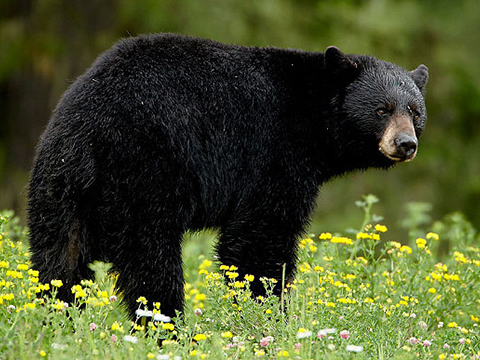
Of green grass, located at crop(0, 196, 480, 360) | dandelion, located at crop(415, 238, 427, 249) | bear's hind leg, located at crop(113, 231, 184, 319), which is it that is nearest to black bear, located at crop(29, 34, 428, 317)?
bear's hind leg, located at crop(113, 231, 184, 319)

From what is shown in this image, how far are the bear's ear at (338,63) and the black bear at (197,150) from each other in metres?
0.01

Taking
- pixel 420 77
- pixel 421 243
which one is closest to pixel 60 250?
pixel 421 243

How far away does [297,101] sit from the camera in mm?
5676

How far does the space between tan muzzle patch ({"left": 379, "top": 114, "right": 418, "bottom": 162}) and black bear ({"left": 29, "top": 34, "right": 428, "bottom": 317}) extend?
0.04ft

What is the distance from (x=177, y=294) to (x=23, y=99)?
20.9 feet

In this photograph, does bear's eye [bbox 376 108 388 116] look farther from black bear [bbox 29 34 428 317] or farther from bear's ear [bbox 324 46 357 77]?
bear's ear [bbox 324 46 357 77]

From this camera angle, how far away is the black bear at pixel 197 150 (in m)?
4.66

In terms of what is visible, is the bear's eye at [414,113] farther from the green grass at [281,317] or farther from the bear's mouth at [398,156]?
the green grass at [281,317]

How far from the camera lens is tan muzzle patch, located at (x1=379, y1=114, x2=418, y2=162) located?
214 inches

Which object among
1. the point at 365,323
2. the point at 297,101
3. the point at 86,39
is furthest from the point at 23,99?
the point at 365,323

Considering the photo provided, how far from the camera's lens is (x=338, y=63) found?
5809 mm

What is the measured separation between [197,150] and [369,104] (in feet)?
5.00

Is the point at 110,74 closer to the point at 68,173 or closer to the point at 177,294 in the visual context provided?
the point at 68,173

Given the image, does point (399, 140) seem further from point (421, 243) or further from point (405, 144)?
point (421, 243)
